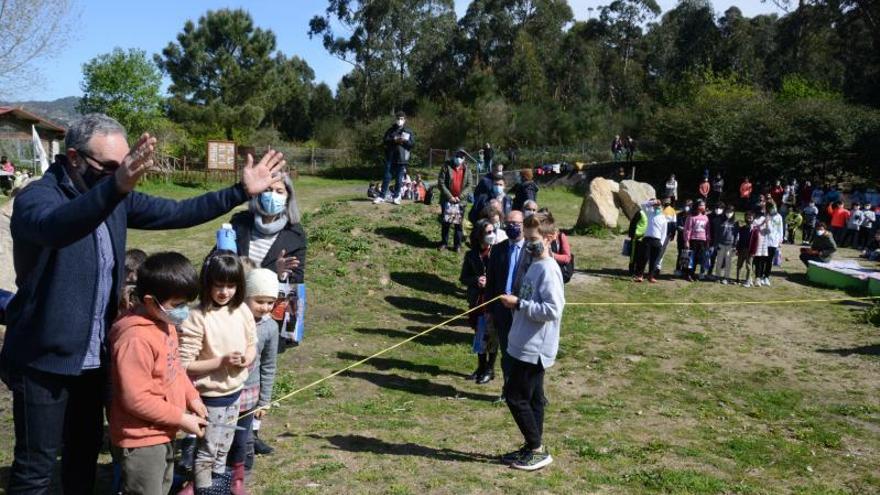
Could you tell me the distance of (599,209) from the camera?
1773cm

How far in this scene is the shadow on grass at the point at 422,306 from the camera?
1042 centimetres

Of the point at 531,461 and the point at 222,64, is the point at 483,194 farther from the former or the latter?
the point at 222,64

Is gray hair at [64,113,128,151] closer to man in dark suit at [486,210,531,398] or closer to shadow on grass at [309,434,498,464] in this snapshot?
shadow on grass at [309,434,498,464]

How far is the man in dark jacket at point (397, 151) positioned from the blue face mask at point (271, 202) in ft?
27.6

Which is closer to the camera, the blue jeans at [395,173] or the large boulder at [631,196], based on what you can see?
the blue jeans at [395,173]

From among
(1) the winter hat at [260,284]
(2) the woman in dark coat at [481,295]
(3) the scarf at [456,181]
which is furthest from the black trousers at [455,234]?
(1) the winter hat at [260,284]

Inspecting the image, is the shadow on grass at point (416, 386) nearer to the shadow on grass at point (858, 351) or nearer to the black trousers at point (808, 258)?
the shadow on grass at point (858, 351)

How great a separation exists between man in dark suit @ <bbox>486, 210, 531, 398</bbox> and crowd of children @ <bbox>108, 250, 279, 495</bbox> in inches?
101

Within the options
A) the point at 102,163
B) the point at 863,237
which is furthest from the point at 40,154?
the point at 863,237

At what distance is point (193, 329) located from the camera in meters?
3.61

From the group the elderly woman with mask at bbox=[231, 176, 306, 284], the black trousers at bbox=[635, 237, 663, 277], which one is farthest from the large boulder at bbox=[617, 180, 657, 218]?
the elderly woman with mask at bbox=[231, 176, 306, 284]

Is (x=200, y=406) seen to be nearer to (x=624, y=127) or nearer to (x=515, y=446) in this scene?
(x=515, y=446)

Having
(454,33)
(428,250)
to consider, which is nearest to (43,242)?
(428,250)

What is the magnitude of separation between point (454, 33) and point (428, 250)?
44793mm
